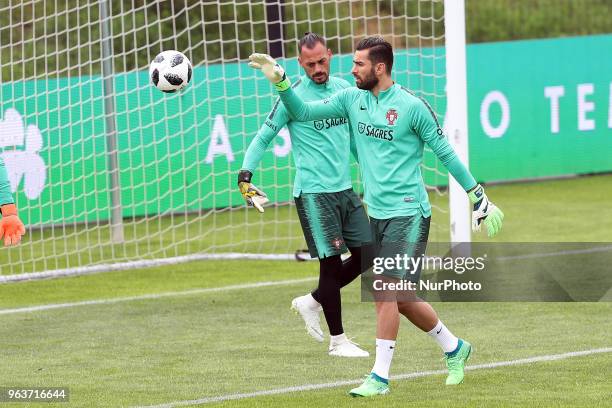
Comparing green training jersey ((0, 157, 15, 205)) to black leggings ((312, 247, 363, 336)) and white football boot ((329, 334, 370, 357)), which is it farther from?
white football boot ((329, 334, 370, 357))

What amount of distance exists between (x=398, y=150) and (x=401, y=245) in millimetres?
526

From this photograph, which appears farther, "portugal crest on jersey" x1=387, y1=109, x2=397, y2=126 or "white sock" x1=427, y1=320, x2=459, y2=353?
"white sock" x1=427, y1=320, x2=459, y2=353

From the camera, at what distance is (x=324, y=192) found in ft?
29.8

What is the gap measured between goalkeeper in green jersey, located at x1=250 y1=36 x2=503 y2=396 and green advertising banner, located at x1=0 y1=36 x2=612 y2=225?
5805 millimetres

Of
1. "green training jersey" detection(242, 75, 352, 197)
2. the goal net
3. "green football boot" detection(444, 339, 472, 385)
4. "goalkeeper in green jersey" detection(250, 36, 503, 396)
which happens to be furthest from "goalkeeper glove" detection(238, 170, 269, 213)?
the goal net

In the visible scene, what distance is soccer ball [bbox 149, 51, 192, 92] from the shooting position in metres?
9.98

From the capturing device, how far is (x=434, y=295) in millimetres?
10766

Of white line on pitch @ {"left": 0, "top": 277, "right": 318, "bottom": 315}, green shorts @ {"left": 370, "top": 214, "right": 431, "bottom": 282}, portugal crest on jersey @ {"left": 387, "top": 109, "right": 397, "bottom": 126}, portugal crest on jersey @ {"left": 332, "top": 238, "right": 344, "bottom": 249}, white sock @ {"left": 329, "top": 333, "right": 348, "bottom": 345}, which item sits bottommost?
white line on pitch @ {"left": 0, "top": 277, "right": 318, "bottom": 315}

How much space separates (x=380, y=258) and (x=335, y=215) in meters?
1.45

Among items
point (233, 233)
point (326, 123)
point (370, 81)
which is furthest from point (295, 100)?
point (233, 233)

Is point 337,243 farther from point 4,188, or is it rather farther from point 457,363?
point 4,188

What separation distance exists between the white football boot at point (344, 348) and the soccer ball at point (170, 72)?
2.32m

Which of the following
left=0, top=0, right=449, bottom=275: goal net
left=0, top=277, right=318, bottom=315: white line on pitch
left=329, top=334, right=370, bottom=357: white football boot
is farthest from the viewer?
left=0, top=0, right=449, bottom=275: goal net

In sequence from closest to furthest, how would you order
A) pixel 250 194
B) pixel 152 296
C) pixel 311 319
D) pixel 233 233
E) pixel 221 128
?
pixel 250 194 → pixel 311 319 → pixel 152 296 → pixel 233 233 → pixel 221 128
